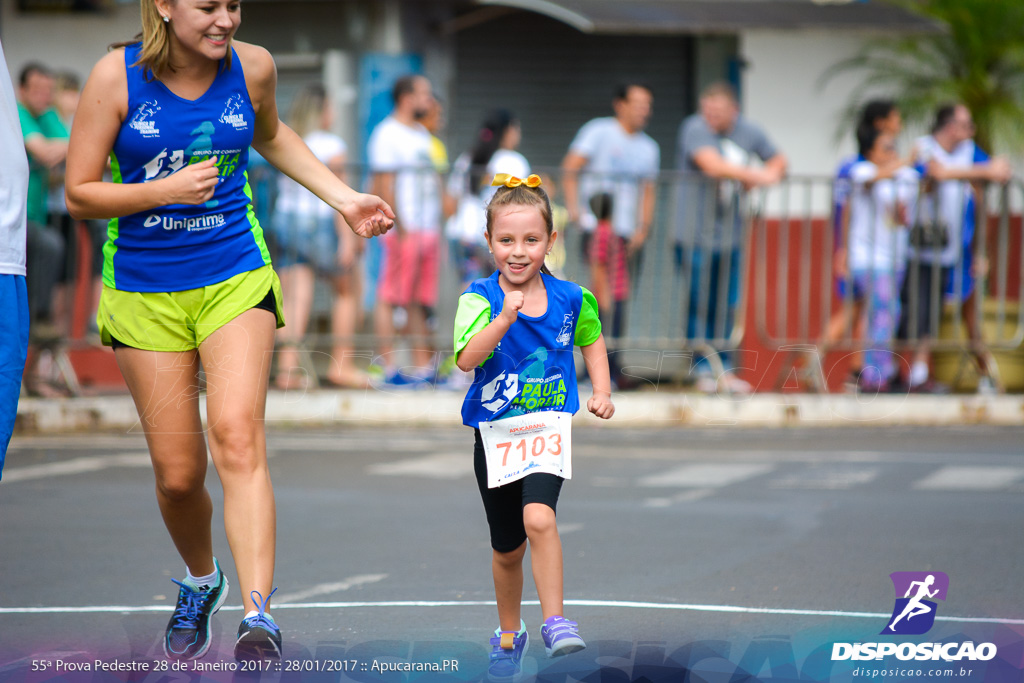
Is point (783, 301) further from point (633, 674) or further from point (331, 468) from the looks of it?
point (633, 674)

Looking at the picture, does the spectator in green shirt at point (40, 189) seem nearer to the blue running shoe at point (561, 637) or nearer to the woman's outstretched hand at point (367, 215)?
the woman's outstretched hand at point (367, 215)

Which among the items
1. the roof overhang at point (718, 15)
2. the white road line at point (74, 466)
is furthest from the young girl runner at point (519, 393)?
the roof overhang at point (718, 15)

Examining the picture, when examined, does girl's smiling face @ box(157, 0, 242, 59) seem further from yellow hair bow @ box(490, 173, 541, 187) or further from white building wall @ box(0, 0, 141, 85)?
white building wall @ box(0, 0, 141, 85)

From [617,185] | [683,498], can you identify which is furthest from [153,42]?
[617,185]

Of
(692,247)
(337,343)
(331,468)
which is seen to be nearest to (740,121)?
(692,247)

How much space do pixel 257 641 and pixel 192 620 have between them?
1.85 ft

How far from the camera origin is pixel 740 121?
11.1 m

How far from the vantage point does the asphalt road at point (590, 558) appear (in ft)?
13.7

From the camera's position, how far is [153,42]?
402cm

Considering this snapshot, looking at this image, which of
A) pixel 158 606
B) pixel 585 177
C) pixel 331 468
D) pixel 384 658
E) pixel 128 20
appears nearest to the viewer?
pixel 384 658

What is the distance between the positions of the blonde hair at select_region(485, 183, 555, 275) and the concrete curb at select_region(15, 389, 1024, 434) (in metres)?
6.63

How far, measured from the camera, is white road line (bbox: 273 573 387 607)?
5.14 meters

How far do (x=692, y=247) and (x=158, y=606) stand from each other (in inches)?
257

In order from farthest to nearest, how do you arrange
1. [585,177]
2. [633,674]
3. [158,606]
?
[585,177], [158,606], [633,674]
